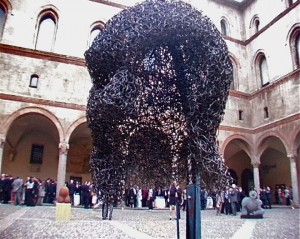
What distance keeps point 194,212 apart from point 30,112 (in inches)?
525

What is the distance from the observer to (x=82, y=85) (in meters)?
16.3

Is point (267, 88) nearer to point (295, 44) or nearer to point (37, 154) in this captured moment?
point (295, 44)

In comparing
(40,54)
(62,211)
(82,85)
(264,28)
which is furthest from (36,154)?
(264,28)

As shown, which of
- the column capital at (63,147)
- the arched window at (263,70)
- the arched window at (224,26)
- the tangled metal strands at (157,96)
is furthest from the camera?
the arched window at (224,26)

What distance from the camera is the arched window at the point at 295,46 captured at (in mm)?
17438

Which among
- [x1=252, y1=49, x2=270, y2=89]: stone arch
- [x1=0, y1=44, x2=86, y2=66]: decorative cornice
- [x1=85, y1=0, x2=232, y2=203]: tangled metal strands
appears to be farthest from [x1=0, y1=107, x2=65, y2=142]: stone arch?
[x1=252, y1=49, x2=270, y2=89]: stone arch

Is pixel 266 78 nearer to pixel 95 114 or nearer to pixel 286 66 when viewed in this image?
pixel 286 66

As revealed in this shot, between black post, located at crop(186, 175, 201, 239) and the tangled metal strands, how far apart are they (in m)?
0.11

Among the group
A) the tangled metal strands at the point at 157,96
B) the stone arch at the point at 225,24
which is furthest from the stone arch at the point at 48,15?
the tangled metal strands at the point at 157,96

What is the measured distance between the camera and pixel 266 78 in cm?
1977

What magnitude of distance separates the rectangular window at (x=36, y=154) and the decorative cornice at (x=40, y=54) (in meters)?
5.68

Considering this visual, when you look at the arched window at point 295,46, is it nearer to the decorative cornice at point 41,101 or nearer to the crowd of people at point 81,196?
the crowd of people at point 81,196

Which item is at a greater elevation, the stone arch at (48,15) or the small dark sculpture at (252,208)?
the stone arch at (48,15)

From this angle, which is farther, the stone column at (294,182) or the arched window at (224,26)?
the arched window at (224,26)
